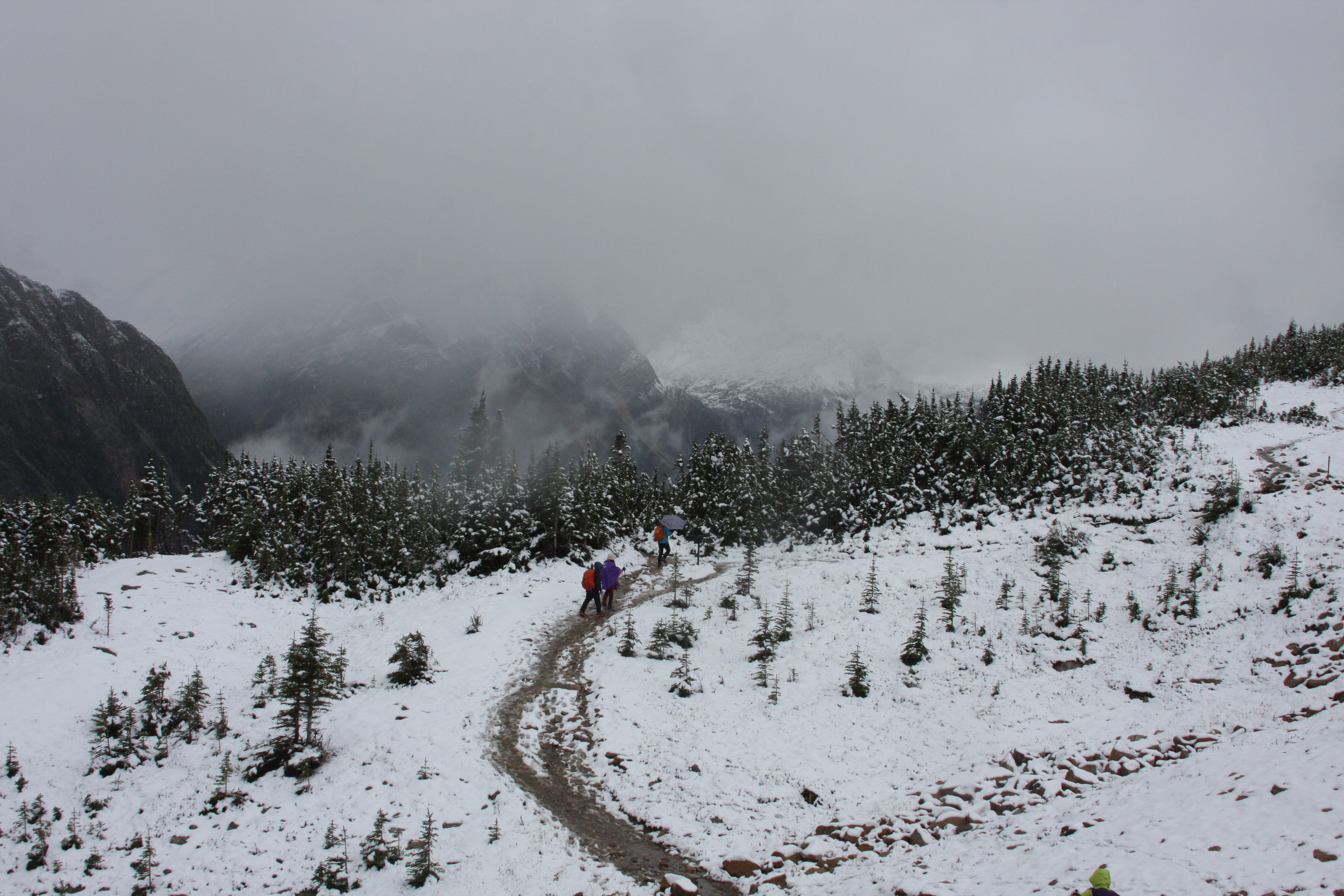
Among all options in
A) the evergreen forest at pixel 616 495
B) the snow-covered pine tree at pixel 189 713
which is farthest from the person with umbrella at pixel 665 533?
the snow-covered pine tree at pixel 189 713

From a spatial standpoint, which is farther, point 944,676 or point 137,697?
point 944,676

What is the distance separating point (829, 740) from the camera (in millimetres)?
16141

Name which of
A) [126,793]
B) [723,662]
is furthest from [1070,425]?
[126,793]

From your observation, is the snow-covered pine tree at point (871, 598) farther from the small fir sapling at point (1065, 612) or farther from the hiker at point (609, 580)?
the hiker at point (609, 580)

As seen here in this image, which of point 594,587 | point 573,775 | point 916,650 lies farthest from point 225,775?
point 916,650

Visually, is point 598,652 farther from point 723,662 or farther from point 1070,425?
point 1070,425

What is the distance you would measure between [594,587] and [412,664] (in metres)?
9.86

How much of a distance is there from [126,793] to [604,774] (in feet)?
36.3

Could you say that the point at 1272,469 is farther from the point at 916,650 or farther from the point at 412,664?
the point at 412,664

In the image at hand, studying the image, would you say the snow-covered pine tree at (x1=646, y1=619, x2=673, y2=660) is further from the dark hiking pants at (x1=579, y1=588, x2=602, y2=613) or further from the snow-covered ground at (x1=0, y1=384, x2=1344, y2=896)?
the dark hiking pants at (x1=579, y1=588, x2=602, y2=613)

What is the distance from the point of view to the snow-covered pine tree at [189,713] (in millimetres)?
15844

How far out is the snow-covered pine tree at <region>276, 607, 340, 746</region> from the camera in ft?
48.7

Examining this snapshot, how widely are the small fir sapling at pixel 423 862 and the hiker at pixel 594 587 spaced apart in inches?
630

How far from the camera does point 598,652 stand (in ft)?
74.9
